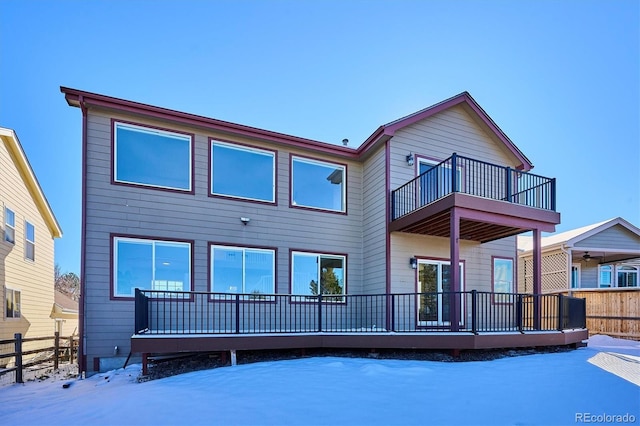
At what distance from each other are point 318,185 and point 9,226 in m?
9.28

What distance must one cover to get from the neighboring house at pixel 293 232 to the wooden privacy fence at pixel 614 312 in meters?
4.01

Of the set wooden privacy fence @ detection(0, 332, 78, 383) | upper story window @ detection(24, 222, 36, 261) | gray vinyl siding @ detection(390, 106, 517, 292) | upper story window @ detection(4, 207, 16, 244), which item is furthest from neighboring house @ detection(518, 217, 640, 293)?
upper story window @ detection(24, 222, 36, 261)

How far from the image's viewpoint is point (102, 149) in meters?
8.34

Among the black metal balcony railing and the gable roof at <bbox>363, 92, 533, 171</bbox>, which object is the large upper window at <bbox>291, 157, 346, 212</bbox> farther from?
the black metal balcony railing

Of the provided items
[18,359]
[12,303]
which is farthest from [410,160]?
[12,303]

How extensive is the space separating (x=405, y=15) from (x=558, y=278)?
11.2m

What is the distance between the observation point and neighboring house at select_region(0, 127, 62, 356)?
439 inches

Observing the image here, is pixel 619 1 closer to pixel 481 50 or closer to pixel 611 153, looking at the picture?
pixel 481 50

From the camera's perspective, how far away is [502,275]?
11.3 metres

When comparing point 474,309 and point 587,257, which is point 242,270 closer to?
point 474,309

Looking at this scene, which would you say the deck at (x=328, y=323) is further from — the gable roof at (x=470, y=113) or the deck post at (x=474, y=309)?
the gable roof at (x=470, y=113)

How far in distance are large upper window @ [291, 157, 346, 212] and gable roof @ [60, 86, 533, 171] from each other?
46 cm

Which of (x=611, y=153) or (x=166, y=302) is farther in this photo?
(x=611, y=153)

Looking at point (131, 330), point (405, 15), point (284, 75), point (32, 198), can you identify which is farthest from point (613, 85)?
point (32, 198)
